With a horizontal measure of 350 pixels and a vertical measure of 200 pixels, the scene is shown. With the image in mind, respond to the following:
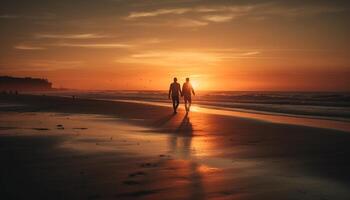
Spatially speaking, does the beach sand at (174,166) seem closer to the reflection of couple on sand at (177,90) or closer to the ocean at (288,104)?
the reflection of couple on sand at (177,90)

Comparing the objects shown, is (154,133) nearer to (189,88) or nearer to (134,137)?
(134,137)

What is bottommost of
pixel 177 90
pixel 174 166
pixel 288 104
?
pixel 288 104

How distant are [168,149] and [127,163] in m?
2.35

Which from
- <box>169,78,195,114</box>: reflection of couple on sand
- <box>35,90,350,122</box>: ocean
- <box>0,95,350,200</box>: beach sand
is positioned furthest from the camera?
<box>35,90,350,122</box>: ocean

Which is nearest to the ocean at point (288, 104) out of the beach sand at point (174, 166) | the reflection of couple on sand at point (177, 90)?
the reflection of couple on sand at point (177, 90)

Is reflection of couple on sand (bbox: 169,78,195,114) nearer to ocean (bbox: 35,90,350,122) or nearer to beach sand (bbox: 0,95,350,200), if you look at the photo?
ocean (bbox: 35,90,350,122)

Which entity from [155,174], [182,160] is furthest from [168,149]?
[155,174]

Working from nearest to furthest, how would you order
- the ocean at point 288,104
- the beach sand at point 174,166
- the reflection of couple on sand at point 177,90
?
the beach sand at point 174,166 → the reflection of couple on sand at point 177,90 → the ocean at point 288,104

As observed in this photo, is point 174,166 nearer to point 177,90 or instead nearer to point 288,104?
point 177,90

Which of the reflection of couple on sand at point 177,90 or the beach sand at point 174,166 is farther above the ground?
the reflection of couple on sand at point 177,90

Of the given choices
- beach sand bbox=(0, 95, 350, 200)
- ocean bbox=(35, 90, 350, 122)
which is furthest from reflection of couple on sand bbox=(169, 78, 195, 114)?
beach sand bbox=(0, 95, 350, 200)

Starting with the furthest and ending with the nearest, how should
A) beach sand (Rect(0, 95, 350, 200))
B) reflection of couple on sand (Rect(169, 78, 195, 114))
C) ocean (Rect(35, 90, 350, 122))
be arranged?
ocean (Rect(35, 90, 350, 122))
reflection of couple on sand (Rect(169, 78, 195, 114))
beach sand (Rect(0, 95, 350, 200))

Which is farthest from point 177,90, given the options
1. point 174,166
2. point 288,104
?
point 288,104

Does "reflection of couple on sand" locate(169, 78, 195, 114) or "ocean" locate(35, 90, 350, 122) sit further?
"ocean" locate(35, 90, 350, 122)
